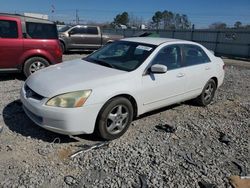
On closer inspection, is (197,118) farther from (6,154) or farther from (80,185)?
(6,154)

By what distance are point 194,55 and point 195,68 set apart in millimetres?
331

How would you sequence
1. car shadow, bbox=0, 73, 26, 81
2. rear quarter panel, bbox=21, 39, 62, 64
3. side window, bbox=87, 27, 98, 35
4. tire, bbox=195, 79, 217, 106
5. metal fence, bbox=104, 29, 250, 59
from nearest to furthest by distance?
tire, bbox=195, 79, 217, 106 → rear quarter panel, bbox=21, 39, 62, 64 → car shadow, bbox=0, 73, 26, 81 → side window, bbox=87, 27, 98, 35 → metal fence, bbox=104, 29, 250, 59

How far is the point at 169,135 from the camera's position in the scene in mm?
4719

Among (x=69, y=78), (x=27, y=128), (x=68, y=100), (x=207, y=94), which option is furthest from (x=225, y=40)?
(x=68, y=100)

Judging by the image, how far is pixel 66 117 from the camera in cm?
382

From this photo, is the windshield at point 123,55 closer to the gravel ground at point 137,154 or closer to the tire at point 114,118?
the tire at point 114,118

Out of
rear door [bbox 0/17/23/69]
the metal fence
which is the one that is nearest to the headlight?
rear door [bbox 0/17/23/69]

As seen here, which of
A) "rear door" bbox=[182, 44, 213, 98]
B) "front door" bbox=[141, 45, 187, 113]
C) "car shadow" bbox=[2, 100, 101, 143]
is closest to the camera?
"car shadow" bbox=[2, 100, 101, 143]

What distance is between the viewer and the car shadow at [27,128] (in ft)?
14.1

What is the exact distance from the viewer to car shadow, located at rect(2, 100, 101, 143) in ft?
14.1

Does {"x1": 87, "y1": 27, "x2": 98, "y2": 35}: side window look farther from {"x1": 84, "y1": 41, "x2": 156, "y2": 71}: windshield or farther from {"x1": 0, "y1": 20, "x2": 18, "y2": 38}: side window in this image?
{"x1": 84, "y1": 41, "x2": 156, "y2": 71}: windshield

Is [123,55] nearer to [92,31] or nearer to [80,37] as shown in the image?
[80,37]

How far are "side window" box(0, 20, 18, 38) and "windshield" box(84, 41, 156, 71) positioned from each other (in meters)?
3.00

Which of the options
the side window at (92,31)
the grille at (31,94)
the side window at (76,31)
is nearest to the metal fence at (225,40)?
the side window at (92,31)
